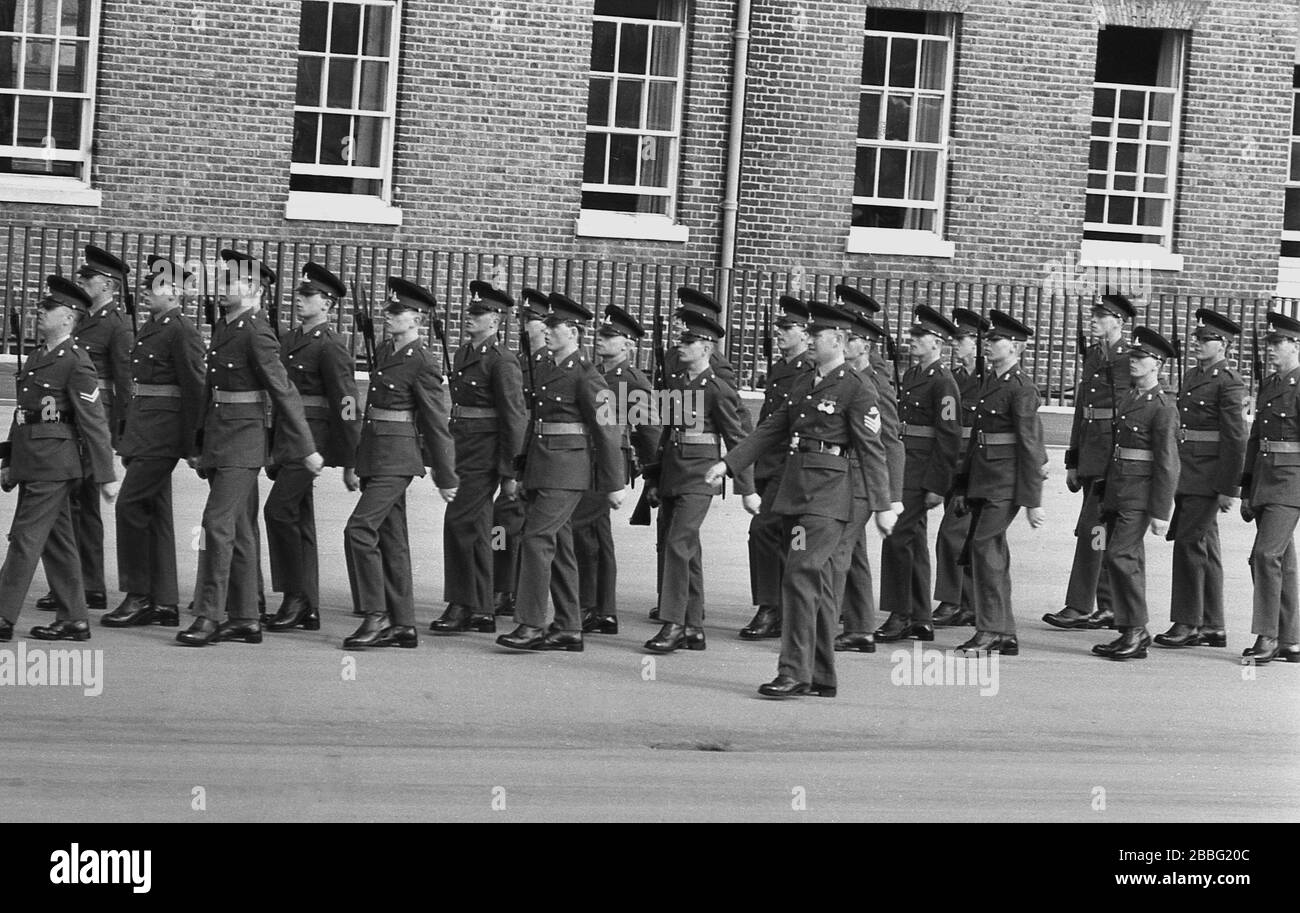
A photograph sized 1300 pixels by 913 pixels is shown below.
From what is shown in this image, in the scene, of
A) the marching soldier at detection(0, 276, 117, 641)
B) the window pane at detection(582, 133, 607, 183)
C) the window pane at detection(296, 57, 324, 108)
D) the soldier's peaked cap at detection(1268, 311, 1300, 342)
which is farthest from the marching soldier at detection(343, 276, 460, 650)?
the window pane at detection(582, 133, 607, 183)

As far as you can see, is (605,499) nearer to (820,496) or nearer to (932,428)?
(820,496)

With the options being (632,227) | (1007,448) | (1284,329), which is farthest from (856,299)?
(632,227)

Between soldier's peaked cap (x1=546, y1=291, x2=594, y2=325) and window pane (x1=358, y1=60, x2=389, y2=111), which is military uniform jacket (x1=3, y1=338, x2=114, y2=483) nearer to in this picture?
soldier's peaked cap (x1=546, y1=291, x2=594, y2=325)

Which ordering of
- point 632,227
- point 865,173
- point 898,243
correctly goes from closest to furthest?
point 632,227 → point 898,243 → point 865,173

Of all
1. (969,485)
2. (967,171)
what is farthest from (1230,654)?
(967,171)

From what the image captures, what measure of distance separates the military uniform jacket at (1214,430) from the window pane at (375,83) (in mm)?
10282

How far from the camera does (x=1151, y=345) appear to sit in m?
12.6

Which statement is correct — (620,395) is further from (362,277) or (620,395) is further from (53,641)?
(362,277)

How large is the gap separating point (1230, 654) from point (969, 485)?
1.97 meters

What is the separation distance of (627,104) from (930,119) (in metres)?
3.27

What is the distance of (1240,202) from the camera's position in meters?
22.7

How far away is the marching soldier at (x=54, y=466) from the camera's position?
10758mm

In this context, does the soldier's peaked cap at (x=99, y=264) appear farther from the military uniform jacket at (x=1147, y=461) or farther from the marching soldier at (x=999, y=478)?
the military uniform jacket at (x=1147, y=461)

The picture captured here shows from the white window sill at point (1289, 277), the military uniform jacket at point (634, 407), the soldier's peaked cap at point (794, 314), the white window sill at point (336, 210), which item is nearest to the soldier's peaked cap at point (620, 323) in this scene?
the military uniform jacket at point (634, 407)
